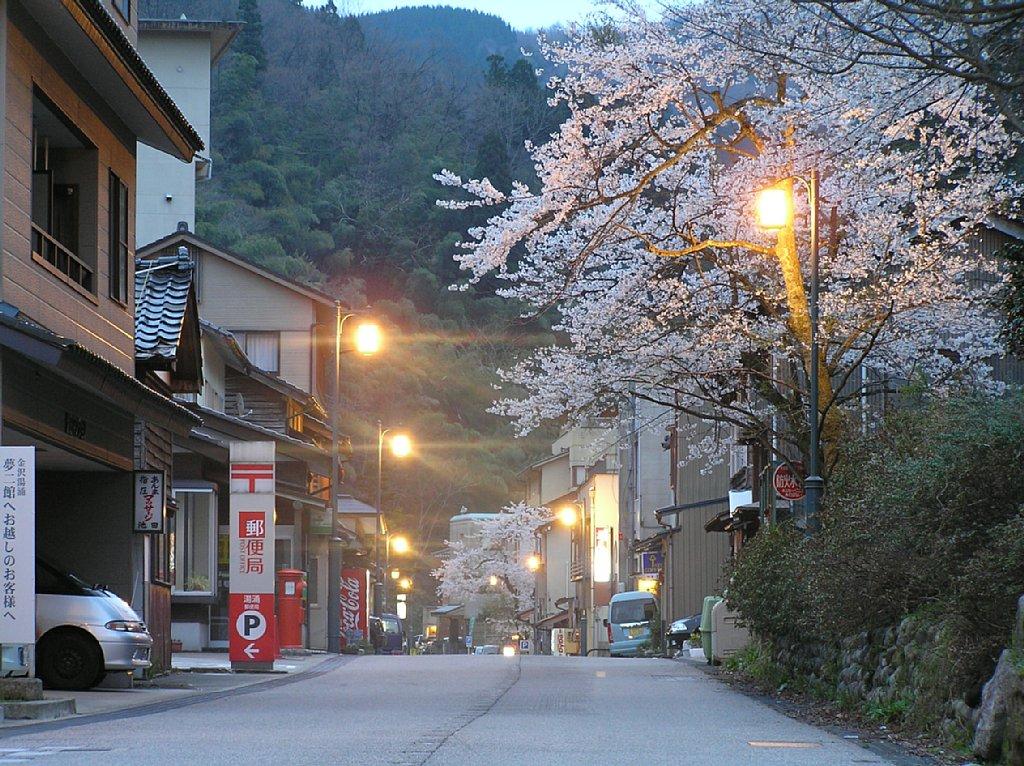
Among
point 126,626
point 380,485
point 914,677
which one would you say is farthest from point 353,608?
point 914,677

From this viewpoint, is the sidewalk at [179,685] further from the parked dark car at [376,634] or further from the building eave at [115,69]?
the parked dark car at [376,634]

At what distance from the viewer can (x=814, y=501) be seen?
63.1ft

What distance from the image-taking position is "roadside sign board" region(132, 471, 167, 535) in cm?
1952

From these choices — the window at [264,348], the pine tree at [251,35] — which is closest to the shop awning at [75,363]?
the window at [264,348]

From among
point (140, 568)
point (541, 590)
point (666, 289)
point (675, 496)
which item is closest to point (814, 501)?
point (666, 289)

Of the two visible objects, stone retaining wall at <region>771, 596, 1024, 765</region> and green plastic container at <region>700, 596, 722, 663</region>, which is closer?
stone retaining wall at <region>771, 596, 1024, 765</region>

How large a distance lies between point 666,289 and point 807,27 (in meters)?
8.03

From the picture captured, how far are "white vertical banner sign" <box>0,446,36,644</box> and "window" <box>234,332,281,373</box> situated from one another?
30.0 meters

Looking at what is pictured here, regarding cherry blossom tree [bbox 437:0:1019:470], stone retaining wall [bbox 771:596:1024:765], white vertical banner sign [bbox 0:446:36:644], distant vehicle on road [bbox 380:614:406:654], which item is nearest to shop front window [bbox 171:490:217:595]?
cherry blossom tree [bbox 437:0:1019:470]

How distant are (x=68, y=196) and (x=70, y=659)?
560 cm

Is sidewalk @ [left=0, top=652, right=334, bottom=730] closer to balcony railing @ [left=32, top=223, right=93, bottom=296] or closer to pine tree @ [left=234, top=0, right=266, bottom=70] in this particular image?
balcony railing @ [left=32, top=223, right=93, bottom=296]

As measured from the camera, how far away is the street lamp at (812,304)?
61.6ft

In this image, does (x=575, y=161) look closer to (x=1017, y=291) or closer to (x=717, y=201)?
(x=717, y=201)

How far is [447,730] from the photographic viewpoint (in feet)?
38.0
